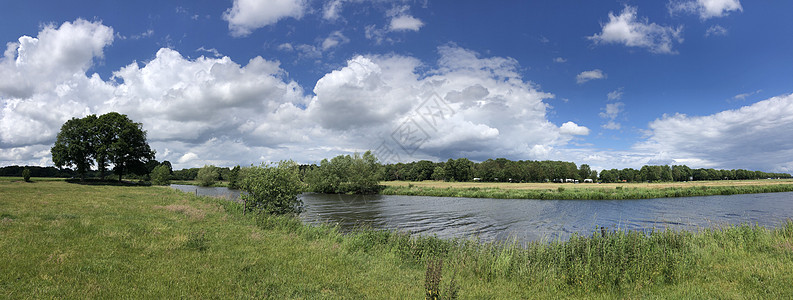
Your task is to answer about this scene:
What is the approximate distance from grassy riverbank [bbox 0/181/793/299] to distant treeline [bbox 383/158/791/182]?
102 metres

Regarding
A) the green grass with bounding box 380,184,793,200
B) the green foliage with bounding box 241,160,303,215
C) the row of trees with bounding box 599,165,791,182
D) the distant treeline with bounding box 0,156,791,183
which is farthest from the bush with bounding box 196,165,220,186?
the row of trees with bounding box 599,165,791,182

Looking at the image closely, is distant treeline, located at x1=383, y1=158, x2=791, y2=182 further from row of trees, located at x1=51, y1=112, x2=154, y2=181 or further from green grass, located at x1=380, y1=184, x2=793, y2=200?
row of trees, located at x1=51, y1=112, x2=154, y2=181

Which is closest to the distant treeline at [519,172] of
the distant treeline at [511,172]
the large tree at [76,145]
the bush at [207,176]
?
the distant treeline at [511,172]

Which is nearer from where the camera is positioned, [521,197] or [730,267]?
[730,267]

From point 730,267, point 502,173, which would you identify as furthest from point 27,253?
point 502,173

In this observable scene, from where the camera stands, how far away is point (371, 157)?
8056 cm

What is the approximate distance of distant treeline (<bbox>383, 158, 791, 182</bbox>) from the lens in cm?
13800

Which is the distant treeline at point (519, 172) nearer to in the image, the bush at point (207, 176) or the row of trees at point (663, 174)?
the row of trees at point (663, 174)

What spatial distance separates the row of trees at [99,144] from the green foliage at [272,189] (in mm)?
46897

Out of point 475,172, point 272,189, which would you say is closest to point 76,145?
point 272,189

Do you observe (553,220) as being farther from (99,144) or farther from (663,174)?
(663,174)

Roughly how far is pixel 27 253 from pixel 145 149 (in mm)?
65551

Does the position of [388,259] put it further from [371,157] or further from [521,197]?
[371,157]

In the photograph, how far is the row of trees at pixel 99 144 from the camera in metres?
51.2
